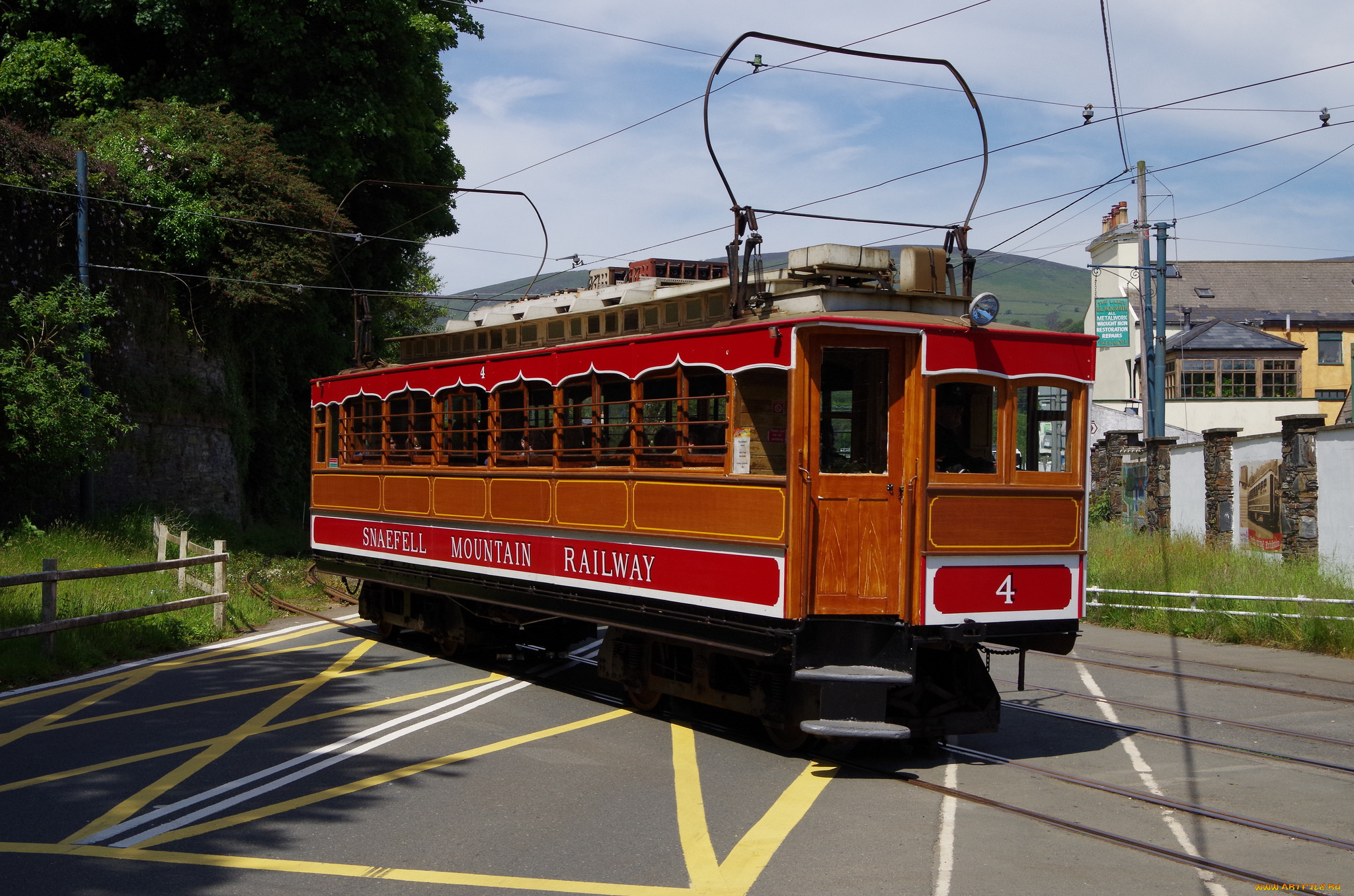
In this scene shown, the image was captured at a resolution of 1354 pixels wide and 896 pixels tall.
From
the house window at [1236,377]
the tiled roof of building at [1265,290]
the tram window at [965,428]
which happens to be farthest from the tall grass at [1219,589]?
the tiled roof of building at [1265,290]

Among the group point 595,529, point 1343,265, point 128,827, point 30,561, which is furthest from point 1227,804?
point 1343,265

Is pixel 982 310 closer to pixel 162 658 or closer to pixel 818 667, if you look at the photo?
pixel 818 667

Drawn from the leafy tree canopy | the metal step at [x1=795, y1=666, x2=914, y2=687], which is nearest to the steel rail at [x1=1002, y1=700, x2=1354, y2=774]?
the metal step at [x1=795, y1=666, x2=914, y2=687]

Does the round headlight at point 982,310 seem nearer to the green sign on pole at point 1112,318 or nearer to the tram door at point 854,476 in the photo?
the tram door at point 854,476

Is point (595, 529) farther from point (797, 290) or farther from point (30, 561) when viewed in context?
point (30, 561)

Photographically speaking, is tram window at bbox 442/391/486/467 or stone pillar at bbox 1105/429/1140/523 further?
stone pillar at bbox 1105/429/1140/523

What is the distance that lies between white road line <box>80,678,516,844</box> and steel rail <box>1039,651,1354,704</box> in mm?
5360

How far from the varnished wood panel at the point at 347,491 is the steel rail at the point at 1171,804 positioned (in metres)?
8.12

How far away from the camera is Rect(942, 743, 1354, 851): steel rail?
656 centimetres

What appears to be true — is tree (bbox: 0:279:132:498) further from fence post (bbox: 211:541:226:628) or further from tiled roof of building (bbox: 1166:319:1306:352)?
tiled roof of building (bbox: 1166:319:1306:352)

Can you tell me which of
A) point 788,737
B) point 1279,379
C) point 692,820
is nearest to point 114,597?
point 788,737

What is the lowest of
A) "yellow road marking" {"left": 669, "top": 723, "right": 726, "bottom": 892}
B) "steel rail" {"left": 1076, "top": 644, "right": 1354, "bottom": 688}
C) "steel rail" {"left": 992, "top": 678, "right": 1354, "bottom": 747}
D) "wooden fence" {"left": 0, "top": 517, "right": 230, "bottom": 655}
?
"steel rail" {"left": 1076, "top": 644, "right": 1354, "bottom": 688}

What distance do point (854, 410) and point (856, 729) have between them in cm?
231

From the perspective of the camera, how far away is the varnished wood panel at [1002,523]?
331 inches
